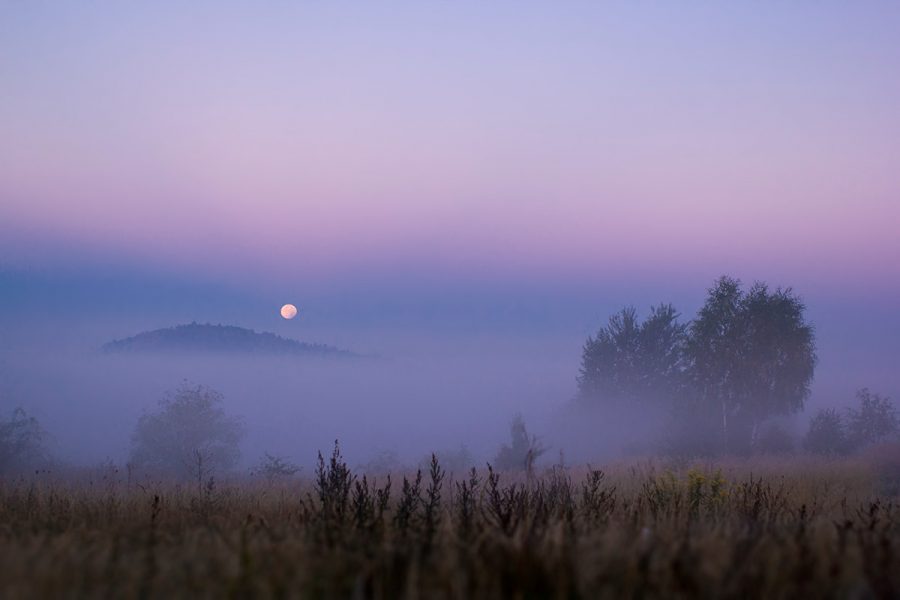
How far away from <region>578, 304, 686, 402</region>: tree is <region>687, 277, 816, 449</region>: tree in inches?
278

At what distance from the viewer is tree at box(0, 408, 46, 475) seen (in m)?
31.8

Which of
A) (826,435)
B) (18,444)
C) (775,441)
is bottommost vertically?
(775,441)

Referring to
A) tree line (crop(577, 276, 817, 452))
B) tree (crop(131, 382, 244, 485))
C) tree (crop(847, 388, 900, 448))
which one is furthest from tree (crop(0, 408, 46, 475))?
tree (crop(847, 388, 900, 448))

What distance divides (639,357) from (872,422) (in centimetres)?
1640

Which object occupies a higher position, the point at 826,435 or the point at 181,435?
the point at 181,435

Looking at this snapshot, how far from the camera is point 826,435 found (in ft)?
126

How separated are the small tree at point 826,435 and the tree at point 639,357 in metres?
12.0

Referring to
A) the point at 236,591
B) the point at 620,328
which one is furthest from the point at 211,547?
the point at 620,328

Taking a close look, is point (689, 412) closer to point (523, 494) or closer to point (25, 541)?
point (523, 494)

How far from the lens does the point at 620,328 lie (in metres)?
53.7

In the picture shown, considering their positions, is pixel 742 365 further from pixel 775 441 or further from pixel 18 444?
pixel 18 444

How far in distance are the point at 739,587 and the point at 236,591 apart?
224cm

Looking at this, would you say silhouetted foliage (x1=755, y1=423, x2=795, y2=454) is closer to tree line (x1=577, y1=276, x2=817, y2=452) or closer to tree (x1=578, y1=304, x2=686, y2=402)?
tree line (x1=577, y1=276, x2=817, y2=452)

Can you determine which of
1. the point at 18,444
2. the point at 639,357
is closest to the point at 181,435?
the point at 18,444
